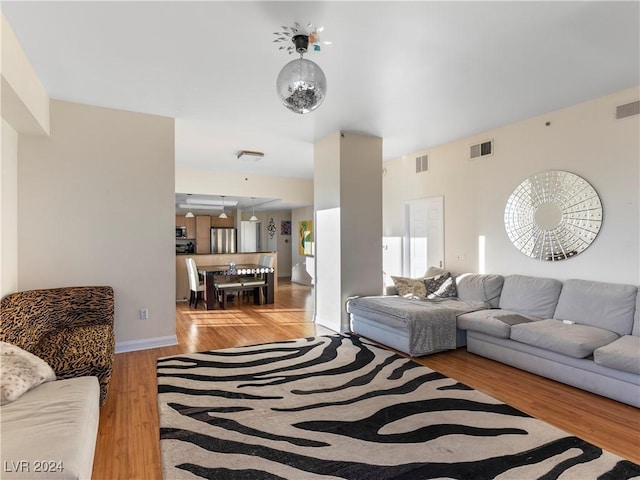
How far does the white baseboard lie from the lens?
3980 millimetres

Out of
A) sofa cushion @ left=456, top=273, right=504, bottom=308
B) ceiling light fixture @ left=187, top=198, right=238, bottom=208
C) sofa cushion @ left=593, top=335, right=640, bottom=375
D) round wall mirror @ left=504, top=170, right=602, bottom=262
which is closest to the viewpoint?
sofa cushion @ left=593, top=335, right=640, bottom=375

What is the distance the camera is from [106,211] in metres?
3.93

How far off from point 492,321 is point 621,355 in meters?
1.13

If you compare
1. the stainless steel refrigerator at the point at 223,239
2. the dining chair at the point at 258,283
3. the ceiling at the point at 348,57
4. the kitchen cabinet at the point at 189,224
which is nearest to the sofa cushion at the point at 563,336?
the ceiling at the point at 348,57

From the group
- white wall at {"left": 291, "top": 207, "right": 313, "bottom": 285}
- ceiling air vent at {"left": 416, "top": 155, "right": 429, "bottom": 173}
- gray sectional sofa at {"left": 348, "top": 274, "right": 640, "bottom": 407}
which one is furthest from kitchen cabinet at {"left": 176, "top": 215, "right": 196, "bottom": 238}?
gray sectional sofa at {"left": 348, "top": 274, "right": 640, "bottom": 407}

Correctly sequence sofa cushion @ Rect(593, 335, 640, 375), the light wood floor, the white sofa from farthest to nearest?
sofa cushion @ Rect(593, 335, 640, 375) < the light wood floor < the white sofa

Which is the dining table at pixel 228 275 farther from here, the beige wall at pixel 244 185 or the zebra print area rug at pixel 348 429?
the zebra print area rug at pixel 348 429

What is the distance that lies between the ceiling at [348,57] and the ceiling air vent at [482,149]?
0.38 metres

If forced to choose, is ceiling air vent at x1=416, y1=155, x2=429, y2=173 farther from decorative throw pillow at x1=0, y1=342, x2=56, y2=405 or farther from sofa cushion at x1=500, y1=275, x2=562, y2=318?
decorative throw pillow at x1=0, y1=342, x2=56, y2=405

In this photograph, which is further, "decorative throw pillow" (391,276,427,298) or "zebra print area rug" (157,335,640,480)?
"decorative throw pillow" (391,276,427,298)

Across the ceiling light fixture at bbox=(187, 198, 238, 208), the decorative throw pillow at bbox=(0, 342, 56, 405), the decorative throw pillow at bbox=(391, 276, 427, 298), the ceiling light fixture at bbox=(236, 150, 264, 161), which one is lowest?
the decorative throw pillow at bbox=(0, 342, 56, 405)

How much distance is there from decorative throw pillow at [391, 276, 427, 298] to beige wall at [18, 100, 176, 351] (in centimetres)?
308

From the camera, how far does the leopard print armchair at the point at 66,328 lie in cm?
252

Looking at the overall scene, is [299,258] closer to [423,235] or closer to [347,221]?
[423,235]
